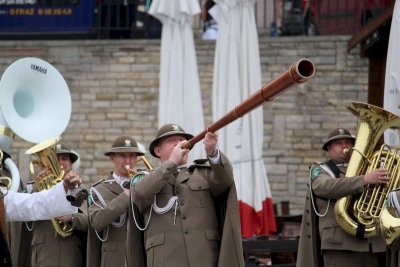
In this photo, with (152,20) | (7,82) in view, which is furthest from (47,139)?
(152,20)

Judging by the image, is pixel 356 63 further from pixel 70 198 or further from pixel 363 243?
pixel 70 198

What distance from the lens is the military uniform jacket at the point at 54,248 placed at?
10.7 meters

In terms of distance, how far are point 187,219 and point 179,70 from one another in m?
6.91

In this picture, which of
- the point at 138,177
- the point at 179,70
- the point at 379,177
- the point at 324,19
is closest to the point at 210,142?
the point at 138,177

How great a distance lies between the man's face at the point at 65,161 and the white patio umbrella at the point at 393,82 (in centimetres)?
323

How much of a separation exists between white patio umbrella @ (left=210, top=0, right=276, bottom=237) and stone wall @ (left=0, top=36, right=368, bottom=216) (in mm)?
4349

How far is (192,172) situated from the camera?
26.7ft

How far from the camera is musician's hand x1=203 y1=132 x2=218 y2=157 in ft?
24.1

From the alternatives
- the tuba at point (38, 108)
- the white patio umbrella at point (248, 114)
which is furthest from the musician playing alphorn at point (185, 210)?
the white patio umbrella at point (248, 114)

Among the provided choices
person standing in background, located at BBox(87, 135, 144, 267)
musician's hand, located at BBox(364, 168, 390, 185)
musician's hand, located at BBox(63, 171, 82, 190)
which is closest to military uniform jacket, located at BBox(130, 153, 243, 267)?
musician's hand, located at BBox(63, 171, 82, 190)

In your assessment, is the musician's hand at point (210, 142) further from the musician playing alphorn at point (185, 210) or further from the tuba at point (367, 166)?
the tuba at point (367, 166)

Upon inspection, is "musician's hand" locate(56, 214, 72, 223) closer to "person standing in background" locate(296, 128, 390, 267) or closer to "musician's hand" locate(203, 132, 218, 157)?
"person standing in background" locate(296, 128, 390, 267)

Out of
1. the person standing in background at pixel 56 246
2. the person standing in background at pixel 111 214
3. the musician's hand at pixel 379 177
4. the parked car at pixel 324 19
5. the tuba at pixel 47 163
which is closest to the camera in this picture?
the musician's hand at pixel 379 177

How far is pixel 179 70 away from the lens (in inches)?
579
